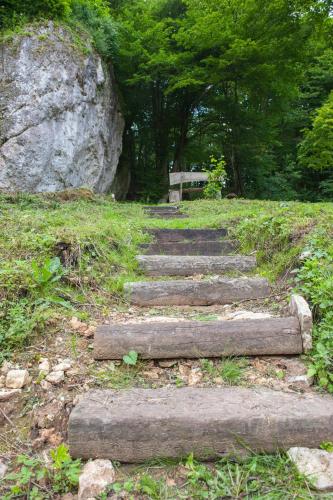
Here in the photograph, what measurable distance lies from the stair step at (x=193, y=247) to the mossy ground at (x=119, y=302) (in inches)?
7.3

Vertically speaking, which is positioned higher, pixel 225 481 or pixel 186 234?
pixel 186 234

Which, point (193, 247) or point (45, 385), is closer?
point (45, 385)

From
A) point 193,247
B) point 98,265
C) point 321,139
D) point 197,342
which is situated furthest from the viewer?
point 321,139

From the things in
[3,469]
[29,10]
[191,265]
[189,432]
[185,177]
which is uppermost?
[29,10]

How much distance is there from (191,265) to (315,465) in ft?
7.39

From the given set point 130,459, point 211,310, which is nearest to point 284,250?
point 211,310

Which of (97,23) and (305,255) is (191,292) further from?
(97,23)

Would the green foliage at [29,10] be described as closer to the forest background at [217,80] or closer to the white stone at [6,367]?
the forest background at [217,80]

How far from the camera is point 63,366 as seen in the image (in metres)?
1.94

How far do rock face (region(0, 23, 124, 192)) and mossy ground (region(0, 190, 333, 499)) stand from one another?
14.6 feet

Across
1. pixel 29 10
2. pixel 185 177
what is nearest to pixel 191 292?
pixel 185 177

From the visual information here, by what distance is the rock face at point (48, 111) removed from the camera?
7656mm

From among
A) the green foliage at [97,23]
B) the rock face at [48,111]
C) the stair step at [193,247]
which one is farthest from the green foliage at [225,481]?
the green foliage at [97,23]

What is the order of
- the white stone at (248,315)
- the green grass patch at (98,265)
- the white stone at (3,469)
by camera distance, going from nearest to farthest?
the white stone at (3,469) → the green grass patch at (98,265) → the white stone at (248,315)
